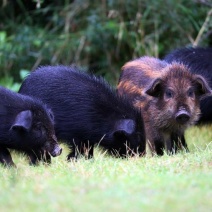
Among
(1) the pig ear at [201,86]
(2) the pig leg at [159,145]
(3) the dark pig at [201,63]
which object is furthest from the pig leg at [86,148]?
(3) the dark pig at [201,63]

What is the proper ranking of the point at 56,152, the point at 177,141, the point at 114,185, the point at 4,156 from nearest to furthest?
1. the point at 114,185
2. the point at 56,152
3. the point at 4,156
4. the point at 177,141

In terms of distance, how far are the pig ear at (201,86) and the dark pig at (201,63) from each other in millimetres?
1072

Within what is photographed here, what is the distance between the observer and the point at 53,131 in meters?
8.49

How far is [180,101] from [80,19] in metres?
6.34

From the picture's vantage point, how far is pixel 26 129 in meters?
8.09

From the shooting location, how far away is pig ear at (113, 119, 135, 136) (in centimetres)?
873

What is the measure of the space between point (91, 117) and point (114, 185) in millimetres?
3360

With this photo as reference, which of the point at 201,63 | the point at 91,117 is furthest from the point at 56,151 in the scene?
the point at 201,63

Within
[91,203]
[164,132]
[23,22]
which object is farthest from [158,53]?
[91,203]

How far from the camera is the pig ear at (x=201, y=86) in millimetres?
9148

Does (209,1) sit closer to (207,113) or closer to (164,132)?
(207,113)

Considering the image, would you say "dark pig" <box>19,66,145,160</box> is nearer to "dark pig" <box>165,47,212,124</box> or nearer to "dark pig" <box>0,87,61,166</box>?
"dark pig" <box>0,87,61,166</box>

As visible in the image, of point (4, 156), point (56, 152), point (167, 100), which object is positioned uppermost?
point (167, 100)

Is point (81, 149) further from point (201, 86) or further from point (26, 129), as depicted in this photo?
point (201, 86)
